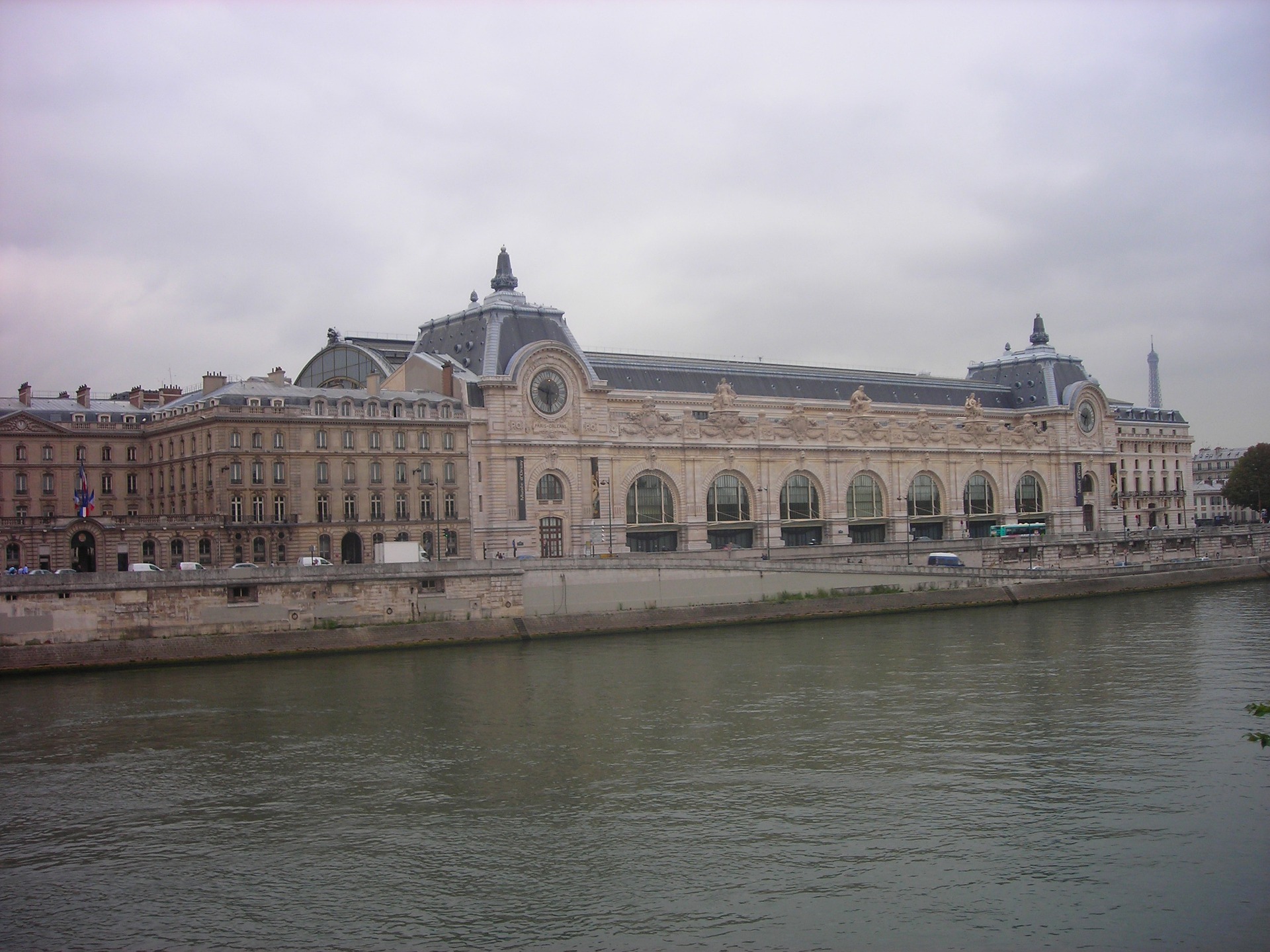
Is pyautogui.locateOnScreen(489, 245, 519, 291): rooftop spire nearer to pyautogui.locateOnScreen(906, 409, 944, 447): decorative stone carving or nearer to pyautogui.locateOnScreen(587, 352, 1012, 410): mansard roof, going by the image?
pyautogui.locateOnScreen(587, 352, 1012, 410): mansard roof

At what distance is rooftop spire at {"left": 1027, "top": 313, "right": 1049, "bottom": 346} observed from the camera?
104750 millimetres

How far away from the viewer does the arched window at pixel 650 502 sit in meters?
72.5

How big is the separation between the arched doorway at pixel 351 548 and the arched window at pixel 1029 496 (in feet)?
170

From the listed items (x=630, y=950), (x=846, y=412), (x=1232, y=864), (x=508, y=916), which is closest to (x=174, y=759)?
(x=508, y=916)

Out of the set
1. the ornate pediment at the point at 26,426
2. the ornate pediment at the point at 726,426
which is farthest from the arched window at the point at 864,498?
the ornate pediment at the point at 26,426

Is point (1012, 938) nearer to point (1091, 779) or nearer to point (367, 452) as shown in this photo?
point (1091, 779)

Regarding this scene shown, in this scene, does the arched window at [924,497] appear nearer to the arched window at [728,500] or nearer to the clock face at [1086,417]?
the arched window at [728,500]

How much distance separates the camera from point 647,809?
25.7 m

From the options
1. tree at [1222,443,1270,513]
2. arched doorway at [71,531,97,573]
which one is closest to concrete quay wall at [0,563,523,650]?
arched doorway at [71,531,97,573]

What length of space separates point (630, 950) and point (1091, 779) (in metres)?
12.6

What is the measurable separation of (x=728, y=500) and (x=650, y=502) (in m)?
5.59

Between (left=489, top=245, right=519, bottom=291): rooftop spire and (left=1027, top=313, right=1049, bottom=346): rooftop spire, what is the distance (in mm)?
50083

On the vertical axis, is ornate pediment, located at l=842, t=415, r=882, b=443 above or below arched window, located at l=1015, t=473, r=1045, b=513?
above

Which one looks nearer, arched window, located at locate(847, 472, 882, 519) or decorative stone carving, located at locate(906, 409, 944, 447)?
arched window, located at locate(847, 472, 882, 519)
